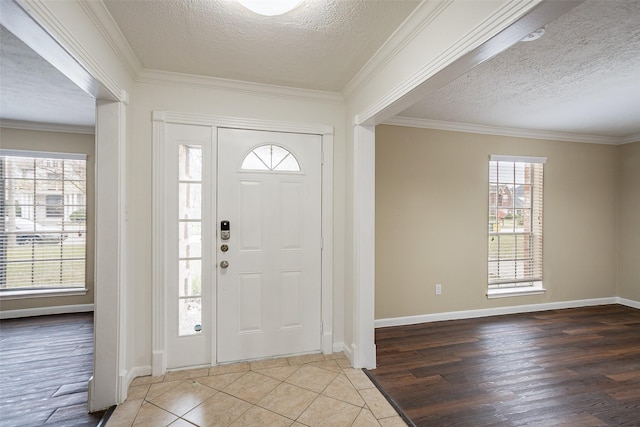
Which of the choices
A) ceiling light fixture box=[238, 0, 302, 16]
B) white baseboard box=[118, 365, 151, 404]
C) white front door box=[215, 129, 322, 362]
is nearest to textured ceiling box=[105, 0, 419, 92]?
ceiling light fixture box=[238, 0, 302, 16]

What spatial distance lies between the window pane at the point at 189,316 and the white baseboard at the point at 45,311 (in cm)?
258

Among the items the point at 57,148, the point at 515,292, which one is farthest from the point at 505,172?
the point at 57,148

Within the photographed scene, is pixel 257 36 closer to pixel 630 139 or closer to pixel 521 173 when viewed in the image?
pixel 521 173

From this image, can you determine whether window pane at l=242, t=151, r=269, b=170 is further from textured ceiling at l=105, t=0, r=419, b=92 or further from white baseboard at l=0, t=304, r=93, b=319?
white baseboard at l=0, t=304, r=93, b=319

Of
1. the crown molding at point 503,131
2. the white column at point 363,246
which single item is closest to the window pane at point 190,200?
the white column at point 363,246

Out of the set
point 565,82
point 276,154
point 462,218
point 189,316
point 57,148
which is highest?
point 565,82

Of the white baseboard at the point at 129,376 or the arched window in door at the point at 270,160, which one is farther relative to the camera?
the arched window in door at the point at 270,160

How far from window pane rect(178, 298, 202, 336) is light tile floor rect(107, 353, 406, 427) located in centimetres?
35

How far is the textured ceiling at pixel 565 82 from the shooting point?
6.23 feet

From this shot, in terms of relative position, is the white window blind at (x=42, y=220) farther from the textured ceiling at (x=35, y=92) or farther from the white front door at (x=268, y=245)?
the white front door at (x=268, y=245)

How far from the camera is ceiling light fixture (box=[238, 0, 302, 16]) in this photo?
1.56 meters

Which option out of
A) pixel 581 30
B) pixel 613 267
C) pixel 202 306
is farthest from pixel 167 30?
pixel 613 267

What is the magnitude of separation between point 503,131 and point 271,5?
3746 millimetres

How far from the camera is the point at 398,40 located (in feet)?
6.50
